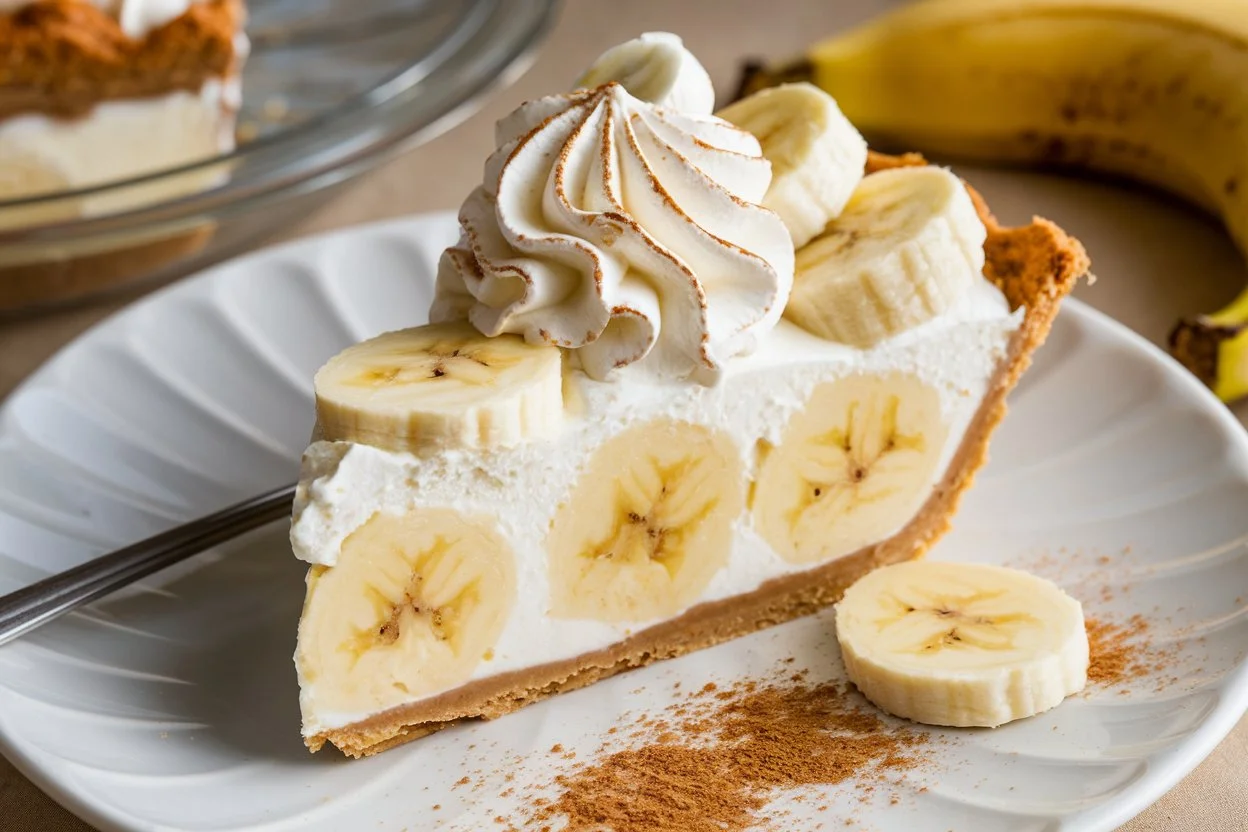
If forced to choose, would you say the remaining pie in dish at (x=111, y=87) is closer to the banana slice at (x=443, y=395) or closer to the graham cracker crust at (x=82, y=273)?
the graham cracker crust at (x=82, y=273)

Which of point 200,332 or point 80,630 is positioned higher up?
point 200,332

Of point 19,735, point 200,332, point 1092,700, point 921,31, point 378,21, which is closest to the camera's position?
point 19,735

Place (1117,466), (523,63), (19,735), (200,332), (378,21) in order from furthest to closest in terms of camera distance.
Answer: (378,21) < (523,63) < (200,332) < (1117,466) < (19,735)

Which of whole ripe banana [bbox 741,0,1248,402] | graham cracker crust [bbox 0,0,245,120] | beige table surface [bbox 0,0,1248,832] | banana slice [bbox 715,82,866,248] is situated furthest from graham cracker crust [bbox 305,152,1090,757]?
graham cracker crust [bbox 0,0,245,120]

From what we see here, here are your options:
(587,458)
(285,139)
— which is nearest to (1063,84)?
(285,139)

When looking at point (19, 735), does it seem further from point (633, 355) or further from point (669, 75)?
point (669, 75)

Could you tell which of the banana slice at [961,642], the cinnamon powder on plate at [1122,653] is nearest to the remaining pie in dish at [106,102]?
the banana slice at [961,642]

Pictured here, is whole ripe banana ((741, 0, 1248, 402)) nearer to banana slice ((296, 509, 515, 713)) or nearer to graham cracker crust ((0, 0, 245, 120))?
graham cracker crust ((0, 0, 245, 120))

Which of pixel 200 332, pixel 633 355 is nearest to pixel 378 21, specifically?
pixel 200 332
